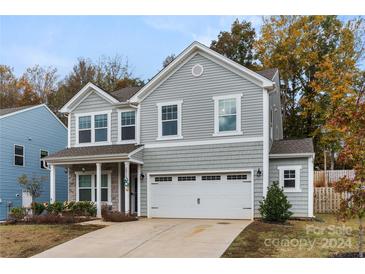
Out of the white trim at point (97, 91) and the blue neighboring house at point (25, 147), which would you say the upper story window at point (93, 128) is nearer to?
the white trim at point (97, 91)

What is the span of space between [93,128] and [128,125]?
6.22 ft

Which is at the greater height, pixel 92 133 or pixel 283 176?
pixel 92 133

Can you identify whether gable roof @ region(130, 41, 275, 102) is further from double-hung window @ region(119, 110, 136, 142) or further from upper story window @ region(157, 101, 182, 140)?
upper story window @ region(157, 101, 182, 140)

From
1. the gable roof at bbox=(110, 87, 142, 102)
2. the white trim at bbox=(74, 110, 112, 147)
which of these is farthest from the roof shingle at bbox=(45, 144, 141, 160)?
the gable roof at bbox=(110, 87, 142, 102)

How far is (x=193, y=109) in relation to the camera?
667 inches

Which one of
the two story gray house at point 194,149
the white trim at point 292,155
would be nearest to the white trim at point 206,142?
the two story gray house at point 194,149

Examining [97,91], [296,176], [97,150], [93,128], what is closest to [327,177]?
[296,176]

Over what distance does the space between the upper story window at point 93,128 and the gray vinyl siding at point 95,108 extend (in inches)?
9.4

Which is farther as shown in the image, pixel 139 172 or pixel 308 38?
pixel 308 38

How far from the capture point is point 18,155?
2248cm

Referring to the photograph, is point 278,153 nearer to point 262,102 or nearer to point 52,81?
point 262,102

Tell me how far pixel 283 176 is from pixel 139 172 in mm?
6115

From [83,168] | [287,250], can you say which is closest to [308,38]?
[83,168]

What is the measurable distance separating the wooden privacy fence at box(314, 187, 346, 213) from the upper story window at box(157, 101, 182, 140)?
7.93m
